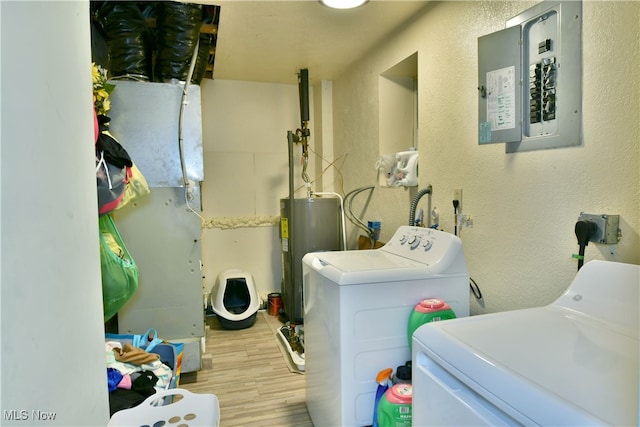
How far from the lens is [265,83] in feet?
A: 12.6

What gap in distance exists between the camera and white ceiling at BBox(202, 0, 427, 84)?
2242mm

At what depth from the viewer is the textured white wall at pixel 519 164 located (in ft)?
4.07

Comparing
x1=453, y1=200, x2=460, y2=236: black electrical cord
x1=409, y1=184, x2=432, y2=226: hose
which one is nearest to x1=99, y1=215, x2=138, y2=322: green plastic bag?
x1=409, y1=184, x2=432, y2=226: hose

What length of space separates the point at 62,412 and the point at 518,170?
1.75 meters

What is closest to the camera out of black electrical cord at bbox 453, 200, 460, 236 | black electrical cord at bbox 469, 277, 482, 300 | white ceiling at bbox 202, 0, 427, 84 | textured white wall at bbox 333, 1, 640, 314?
textured white wall at bbox 333, 1, 640, 314

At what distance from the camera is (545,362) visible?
2.80 feet

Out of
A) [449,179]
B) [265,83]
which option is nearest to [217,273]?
[265,83]

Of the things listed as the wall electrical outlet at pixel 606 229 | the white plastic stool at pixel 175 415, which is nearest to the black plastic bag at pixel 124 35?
the white plastic stool at pixel 175 415

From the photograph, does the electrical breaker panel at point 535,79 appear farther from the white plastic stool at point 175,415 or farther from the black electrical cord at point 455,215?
the white plastic stool at point 175,415

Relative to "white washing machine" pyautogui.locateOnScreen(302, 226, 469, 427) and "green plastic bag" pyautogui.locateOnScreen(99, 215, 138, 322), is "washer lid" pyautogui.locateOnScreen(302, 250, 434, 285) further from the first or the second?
"green plastic bag" pyautogui.locateOnScreen(99, 215, 138, 322)

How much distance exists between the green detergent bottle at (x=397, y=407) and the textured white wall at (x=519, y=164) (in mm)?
650

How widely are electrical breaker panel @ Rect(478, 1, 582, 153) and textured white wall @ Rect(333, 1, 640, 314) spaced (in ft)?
0.13

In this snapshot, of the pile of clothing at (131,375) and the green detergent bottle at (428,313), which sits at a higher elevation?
the green detergent bottle at (428,313)

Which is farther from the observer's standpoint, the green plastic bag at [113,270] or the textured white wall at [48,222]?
the green plastic bag at [113,270]
